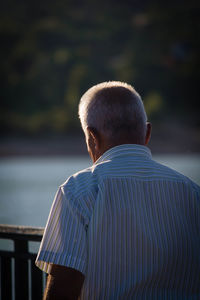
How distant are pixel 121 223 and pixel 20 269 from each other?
0.75 metres

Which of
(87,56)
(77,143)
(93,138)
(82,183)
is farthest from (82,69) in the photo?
(82,183)

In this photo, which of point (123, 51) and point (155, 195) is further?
point (123, 51)

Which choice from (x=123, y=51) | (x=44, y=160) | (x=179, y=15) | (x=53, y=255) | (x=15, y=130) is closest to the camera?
(x=53, y=255)

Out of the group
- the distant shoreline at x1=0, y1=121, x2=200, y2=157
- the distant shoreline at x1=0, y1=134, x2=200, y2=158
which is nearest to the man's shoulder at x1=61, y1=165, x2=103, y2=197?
the distant shoreline at x1=0, y1=134, x2=200, y2=158

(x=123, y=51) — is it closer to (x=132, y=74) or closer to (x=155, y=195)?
(x=132, y=74)

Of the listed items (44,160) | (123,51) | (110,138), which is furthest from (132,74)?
(110,138)

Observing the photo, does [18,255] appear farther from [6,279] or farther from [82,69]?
[82,69]

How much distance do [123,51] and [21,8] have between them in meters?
17.4

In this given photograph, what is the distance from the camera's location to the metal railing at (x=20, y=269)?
1.52 m

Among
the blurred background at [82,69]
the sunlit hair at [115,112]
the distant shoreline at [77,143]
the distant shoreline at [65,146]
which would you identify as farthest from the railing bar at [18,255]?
the distant shoreline at [77,143]

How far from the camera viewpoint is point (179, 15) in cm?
5284

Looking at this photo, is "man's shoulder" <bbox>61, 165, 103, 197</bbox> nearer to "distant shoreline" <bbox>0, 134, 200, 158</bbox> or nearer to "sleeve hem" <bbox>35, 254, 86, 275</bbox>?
"sleeve hem" <bbox>35, 254, 86, 275</bbox>

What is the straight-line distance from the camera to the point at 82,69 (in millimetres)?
39062

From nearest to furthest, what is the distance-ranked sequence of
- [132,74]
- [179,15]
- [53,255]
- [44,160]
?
[53,255] < [44,160] < [132,74] < [179,15]
